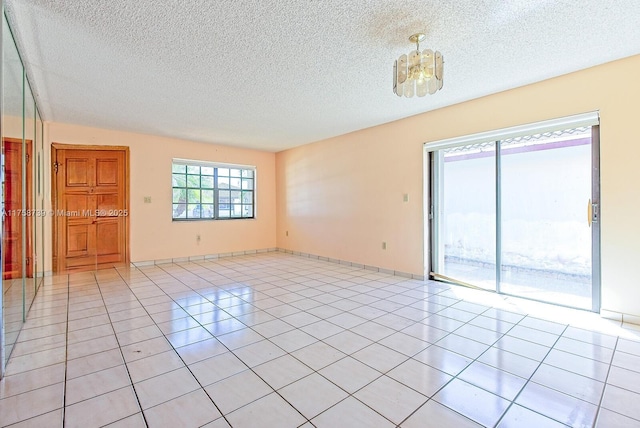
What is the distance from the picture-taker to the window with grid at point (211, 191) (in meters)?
5.85

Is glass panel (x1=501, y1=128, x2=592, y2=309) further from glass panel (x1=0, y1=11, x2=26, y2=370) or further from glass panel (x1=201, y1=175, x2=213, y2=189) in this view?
glass panel (x1=201, y1=175, x2=213, y2=189)

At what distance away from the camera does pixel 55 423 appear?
151 centimetres

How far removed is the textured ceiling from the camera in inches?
79.9

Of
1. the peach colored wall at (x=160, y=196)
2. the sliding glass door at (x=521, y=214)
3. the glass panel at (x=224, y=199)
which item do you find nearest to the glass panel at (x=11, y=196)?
the peach colored wall at (x=160, y=196)

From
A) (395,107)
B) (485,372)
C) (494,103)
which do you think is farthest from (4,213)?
(494,103)

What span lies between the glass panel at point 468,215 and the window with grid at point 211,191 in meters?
4.18

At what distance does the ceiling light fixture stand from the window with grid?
4.70m

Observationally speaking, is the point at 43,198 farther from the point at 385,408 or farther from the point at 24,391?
the point at 385,408

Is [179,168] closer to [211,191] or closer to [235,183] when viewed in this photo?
[211,191]

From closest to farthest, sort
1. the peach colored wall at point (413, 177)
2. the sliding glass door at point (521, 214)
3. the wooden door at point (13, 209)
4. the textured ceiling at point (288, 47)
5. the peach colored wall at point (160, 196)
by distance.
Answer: the textured ceiling at point (288, 47), the wooden door at point (13, 209), the peach colored wall at point (413, 177), the sliding glass door at point (521, 214), the peach colored wall at point (160, 196)

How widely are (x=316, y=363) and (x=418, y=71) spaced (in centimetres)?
225

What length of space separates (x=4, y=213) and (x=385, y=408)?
2848 mm

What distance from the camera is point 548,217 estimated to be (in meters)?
3.34

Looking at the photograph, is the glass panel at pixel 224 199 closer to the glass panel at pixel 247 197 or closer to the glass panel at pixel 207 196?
the glass panel at pixel 207 196
